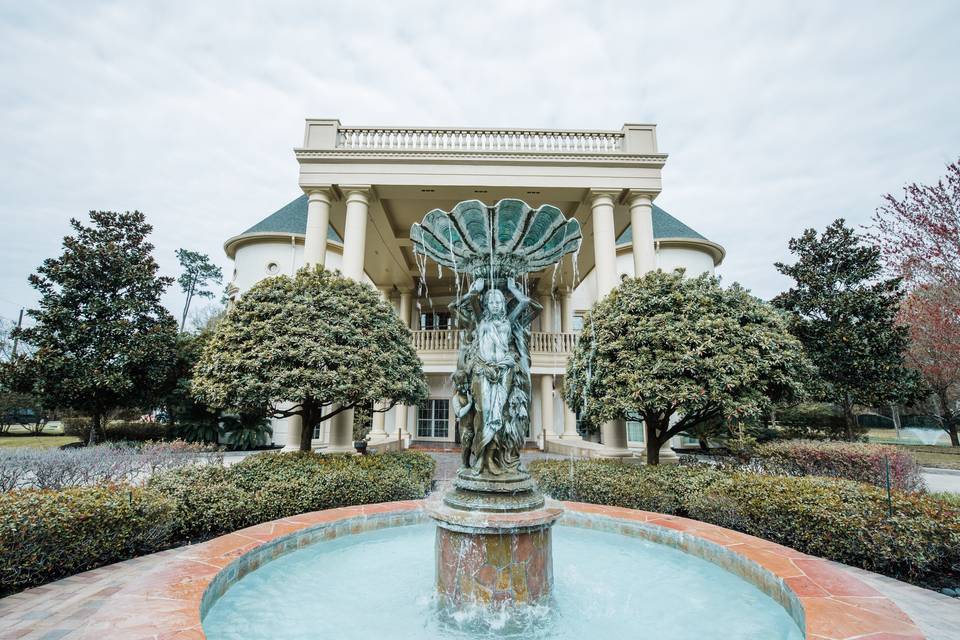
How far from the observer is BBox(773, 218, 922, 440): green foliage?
1521 cm

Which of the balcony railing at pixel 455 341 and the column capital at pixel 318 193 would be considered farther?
the balcony railing at pixel 455 341

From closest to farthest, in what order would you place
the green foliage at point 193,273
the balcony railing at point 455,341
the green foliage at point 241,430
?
the balcony railing at point 455,341
the green foliage at point 241,430
the green foliage at point 193,273

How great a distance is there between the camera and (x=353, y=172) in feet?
40.9

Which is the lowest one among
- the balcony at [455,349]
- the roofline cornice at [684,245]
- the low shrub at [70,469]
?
the low shrub at [70,469]

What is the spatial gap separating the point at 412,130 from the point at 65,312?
41.5 feet

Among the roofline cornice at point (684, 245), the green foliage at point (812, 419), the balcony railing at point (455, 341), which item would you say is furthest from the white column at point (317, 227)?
the green foliage at point (812, 419)

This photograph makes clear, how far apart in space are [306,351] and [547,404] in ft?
35.9

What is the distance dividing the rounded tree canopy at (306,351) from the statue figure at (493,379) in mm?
4233

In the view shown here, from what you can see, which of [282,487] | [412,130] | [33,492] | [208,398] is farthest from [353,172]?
[33,492]

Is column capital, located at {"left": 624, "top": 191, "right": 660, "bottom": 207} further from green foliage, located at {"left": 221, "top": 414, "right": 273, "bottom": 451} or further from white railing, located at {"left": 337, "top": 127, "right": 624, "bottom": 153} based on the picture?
green foliage, located at {"left": 221, "top": 414, "right": 273, "bottom": 451}

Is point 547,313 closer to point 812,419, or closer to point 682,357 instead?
point 682,357

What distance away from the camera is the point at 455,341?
15.9 meters

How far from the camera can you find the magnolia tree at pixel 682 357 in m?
7.59

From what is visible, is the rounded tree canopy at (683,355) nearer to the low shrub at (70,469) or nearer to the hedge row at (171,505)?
the hedge row at (171,505)
